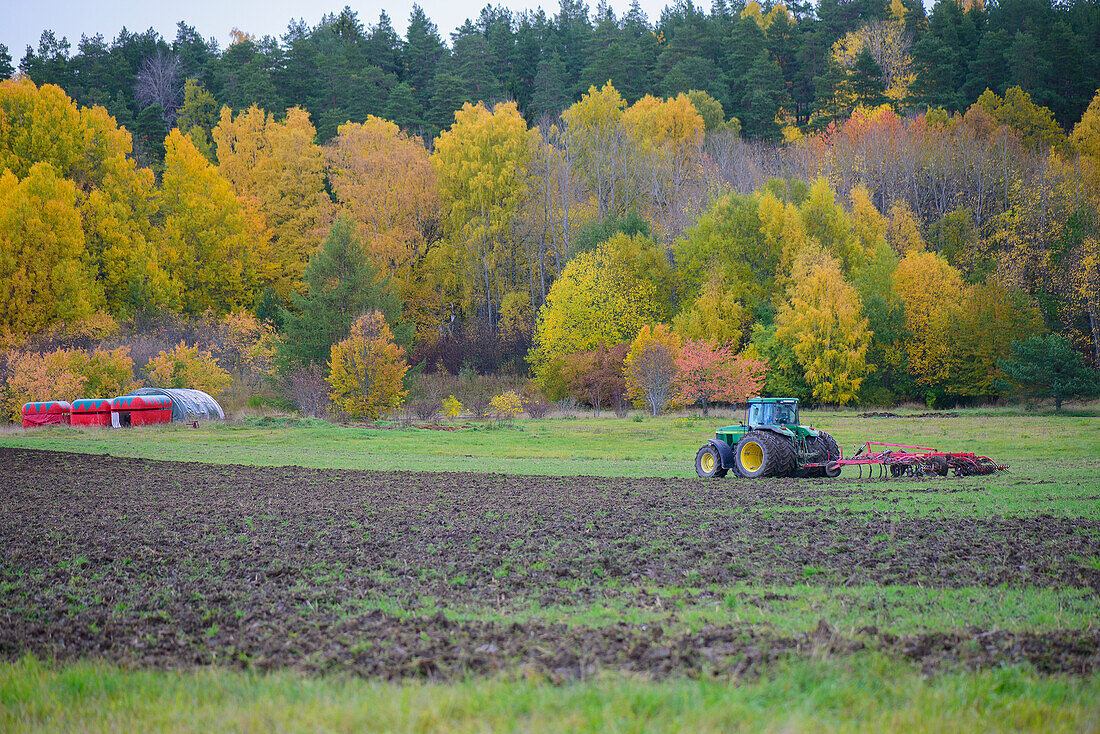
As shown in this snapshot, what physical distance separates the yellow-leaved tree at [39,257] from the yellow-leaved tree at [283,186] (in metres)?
13.7

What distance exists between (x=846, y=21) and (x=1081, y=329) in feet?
138

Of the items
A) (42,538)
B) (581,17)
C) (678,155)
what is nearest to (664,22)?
(581,17)

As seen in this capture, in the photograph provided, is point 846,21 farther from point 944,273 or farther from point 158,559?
point 158,559

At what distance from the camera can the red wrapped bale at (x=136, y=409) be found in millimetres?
37625

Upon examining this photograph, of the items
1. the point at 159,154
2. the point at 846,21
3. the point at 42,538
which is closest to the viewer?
the point at 42,538

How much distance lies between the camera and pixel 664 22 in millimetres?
93438

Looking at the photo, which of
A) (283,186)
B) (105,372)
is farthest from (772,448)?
(283,186)

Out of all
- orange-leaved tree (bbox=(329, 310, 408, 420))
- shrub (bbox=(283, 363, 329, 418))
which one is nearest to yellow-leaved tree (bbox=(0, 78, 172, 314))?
shrub (bbox=(283, 363, 329, 418))

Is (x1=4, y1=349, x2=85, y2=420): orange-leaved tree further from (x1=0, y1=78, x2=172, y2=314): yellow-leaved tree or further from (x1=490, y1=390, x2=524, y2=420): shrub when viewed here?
(x1=490, y1=390, x2=524, y2=420): shrub

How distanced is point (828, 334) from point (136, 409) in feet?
122

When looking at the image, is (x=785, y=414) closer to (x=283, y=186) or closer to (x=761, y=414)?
(x=761, y=414)

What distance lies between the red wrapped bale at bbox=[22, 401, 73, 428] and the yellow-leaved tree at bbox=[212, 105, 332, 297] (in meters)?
25.0

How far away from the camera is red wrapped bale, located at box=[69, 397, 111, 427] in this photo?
3731cm

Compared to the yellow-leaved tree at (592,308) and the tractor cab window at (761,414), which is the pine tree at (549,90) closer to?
the yellow-leaved tree at (592,308)
